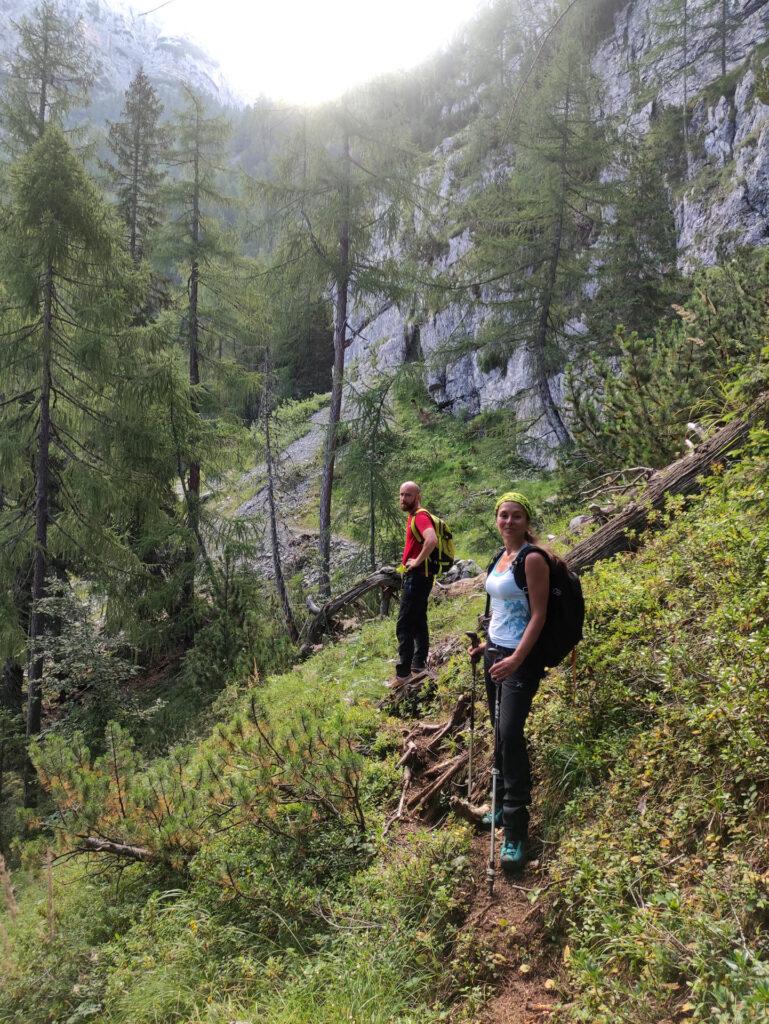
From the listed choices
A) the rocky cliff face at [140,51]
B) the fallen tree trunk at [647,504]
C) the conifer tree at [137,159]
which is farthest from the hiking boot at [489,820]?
the rocky cliff face at [140,51]

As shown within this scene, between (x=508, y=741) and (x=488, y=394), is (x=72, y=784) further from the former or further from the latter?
(x=488, y=394)

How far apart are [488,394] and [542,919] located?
70.0 ft

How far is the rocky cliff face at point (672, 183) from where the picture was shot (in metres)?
14.8

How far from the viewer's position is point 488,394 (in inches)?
900

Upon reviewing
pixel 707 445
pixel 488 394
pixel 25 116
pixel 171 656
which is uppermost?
pixel 25 116

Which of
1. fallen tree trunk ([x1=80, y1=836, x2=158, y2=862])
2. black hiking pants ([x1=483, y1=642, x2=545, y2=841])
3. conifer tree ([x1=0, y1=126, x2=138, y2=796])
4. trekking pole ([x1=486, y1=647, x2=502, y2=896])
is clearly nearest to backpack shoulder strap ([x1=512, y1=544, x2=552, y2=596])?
black hiking pants ([x1=483, y1=642, x2=545, y2=841])

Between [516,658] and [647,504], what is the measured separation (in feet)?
10.0

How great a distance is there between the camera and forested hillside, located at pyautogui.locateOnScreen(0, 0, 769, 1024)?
9.23ft

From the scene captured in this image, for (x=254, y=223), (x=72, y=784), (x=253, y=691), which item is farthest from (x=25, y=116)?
(x=72, y=784)

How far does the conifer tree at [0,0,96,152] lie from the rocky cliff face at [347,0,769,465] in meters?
6.82

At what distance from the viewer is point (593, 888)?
263 cm

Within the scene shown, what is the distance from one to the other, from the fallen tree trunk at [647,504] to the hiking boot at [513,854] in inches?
113

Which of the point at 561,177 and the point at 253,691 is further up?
the point at 561,177

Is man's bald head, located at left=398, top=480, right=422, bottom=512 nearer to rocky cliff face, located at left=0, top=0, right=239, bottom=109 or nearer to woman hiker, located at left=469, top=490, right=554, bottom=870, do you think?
woman hiker, located at left=469, top=490, right=554, bottom=870
